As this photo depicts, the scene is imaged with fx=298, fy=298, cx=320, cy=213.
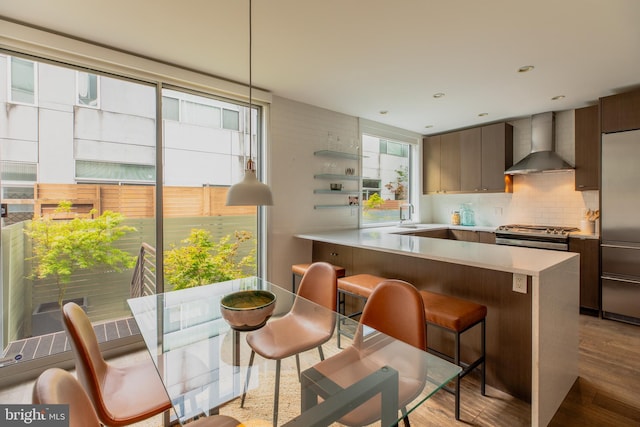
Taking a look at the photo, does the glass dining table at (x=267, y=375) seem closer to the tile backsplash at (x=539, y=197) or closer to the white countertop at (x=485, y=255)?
the white countertop at (x=485, y=255)

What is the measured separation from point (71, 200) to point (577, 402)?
4.15 meters

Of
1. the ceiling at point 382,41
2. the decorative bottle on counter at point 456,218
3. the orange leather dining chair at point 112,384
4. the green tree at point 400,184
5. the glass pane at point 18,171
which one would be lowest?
the orange leather dining chair at point 112,384

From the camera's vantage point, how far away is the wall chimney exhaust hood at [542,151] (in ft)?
13.3

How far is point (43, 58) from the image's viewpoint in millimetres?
2369

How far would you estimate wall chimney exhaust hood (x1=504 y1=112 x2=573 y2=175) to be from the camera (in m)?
4.04

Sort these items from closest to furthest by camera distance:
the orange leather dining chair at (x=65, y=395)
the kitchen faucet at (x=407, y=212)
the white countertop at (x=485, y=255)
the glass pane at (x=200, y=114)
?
the orange leather dining chair at (x=65, y=395), the white countertop at (x=485, y=255), the glass pane at (x=200, y=114), the kitchen faucet at (x=407, y=212)

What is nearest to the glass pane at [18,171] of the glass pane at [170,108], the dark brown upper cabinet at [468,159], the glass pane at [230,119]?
the glass pane at [170,108]

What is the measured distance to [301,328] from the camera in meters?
1.88

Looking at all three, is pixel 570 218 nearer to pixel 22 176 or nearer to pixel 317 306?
pixel 317 306

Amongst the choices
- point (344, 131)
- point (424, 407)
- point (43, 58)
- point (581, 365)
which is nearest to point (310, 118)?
point (344, 131)

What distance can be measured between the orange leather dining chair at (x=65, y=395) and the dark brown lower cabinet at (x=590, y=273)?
4700 mm

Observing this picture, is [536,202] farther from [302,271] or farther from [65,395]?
[65,395]

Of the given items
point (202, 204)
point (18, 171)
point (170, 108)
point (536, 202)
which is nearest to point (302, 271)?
point (202, 204)

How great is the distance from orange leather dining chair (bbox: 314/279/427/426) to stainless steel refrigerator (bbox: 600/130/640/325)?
331 centimetres
